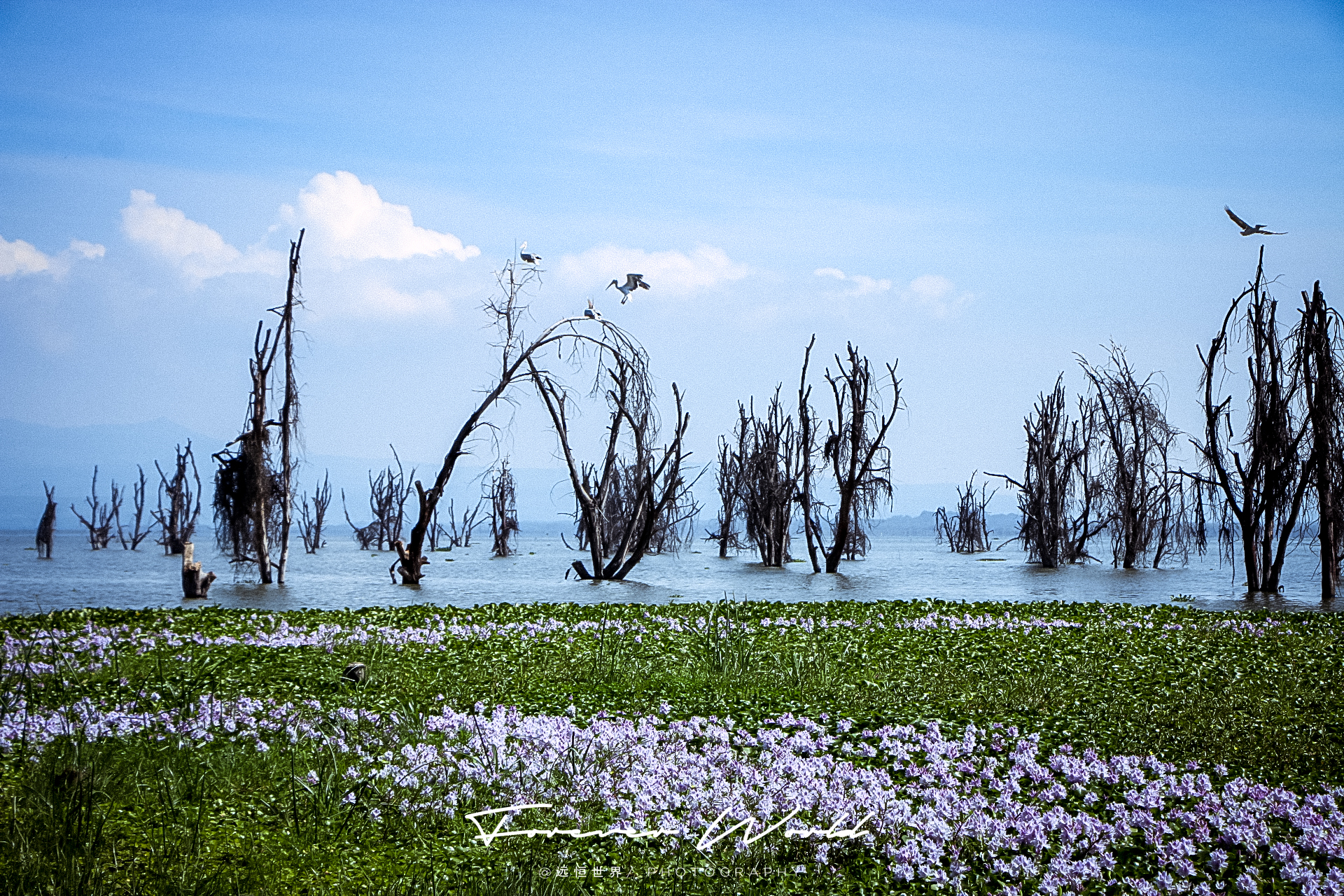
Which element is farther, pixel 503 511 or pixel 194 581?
pixel 503 511

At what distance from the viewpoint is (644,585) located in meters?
21.7

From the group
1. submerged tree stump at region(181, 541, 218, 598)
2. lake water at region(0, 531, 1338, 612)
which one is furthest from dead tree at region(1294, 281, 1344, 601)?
submerged tree stump at region(181, 541, 218, 598)

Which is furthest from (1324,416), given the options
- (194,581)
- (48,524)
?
(48,524)

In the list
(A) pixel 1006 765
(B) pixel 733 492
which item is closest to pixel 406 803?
(A) pixel 1006 765

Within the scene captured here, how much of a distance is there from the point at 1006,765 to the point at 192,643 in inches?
326

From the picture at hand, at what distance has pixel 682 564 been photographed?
3359cm

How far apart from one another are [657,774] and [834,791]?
36.8 inches

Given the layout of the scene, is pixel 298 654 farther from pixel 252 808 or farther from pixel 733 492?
pixel 733 492

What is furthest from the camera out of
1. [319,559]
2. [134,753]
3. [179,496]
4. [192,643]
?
[179,496]

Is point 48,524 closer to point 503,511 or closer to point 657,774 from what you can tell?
point 503,511

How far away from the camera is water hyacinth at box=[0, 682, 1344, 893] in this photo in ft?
13.7

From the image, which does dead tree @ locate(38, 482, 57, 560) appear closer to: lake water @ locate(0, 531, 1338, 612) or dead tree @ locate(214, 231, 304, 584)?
lake water @ locate(0, 531, 1338, 612)

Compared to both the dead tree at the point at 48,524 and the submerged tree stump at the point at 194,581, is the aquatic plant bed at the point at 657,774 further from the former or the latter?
the dead tree at the point at 48,524

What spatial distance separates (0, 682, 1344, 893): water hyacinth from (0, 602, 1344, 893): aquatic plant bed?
0.06 feet
